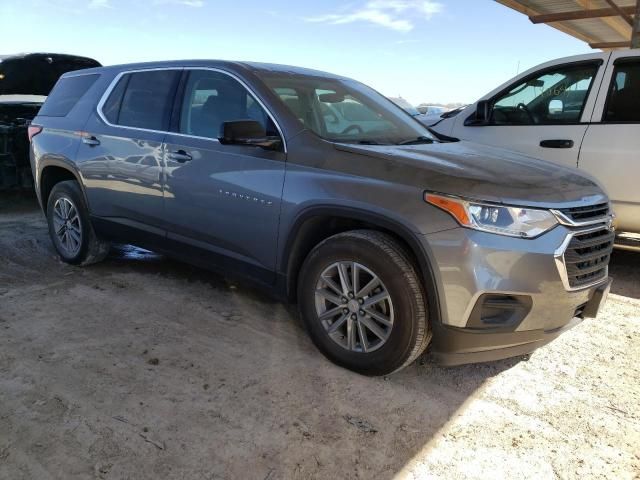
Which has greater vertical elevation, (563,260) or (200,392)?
(563,260)

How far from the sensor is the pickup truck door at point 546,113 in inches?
187

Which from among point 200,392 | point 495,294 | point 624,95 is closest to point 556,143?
point 624,95

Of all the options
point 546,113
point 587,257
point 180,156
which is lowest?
point 587,257

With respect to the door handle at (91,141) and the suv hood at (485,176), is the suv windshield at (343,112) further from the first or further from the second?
the door handle at (91,141)

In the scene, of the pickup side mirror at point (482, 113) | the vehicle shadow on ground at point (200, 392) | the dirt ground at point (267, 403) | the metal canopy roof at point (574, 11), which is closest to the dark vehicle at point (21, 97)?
the vehicle shadow on ground at point (200, 392)

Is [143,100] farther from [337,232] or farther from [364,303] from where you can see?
[364,303]

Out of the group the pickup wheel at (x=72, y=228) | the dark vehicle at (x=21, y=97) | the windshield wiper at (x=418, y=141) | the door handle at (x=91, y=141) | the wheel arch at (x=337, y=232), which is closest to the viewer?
the wheel arch at (x=337, y=232)

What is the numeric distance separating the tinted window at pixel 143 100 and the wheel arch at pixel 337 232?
1464mm

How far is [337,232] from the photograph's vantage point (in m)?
3.17

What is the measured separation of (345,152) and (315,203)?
1.09 ft

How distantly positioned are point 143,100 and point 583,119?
3770 mm

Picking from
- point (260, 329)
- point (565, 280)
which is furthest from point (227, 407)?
point (565, 280)

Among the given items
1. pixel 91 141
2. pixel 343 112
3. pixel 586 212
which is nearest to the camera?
pixel 586 212

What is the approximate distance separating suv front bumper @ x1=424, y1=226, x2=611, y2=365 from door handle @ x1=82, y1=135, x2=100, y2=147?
2997 mm
